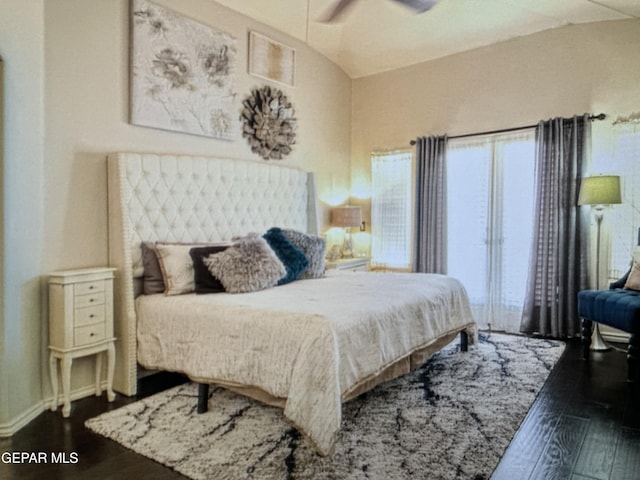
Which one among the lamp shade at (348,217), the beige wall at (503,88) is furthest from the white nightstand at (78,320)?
the beige wall at (503,88)

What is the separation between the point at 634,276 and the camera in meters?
3.77

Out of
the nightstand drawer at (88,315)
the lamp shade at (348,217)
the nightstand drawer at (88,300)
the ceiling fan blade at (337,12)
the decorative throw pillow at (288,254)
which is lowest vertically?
the nightstand drawer at (88,315)

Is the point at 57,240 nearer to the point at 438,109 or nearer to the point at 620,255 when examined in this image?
the point at 438,109

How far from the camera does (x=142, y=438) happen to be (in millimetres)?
2389

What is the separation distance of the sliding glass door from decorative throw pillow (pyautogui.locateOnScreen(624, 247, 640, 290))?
1055mm

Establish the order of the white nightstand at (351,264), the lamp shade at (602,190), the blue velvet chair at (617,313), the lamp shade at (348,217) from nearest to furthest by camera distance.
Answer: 1. the blue velvet chair at (617,313)
2. the lamp shade at (602,190)
3. the white nightstand at (351,264)
4. the lamp shade at (348,217)

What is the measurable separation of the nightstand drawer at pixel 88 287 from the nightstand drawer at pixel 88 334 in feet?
0.74

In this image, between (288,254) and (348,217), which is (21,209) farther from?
(348,217)

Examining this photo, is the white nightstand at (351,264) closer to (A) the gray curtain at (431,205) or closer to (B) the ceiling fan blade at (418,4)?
(A) the gray curtain at (431,205)

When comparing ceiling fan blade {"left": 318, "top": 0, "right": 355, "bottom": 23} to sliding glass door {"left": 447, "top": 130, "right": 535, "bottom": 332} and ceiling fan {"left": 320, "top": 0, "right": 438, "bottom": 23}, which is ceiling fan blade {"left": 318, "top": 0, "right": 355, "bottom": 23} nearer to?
ceiling fan {"left": 320, "top": 0, "right": 438, "bottom": 23}

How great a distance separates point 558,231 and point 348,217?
92.9 inches

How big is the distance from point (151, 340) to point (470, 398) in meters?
2.26

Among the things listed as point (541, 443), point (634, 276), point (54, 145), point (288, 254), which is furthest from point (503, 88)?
point (54, 145)

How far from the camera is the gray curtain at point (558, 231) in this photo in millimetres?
4418
